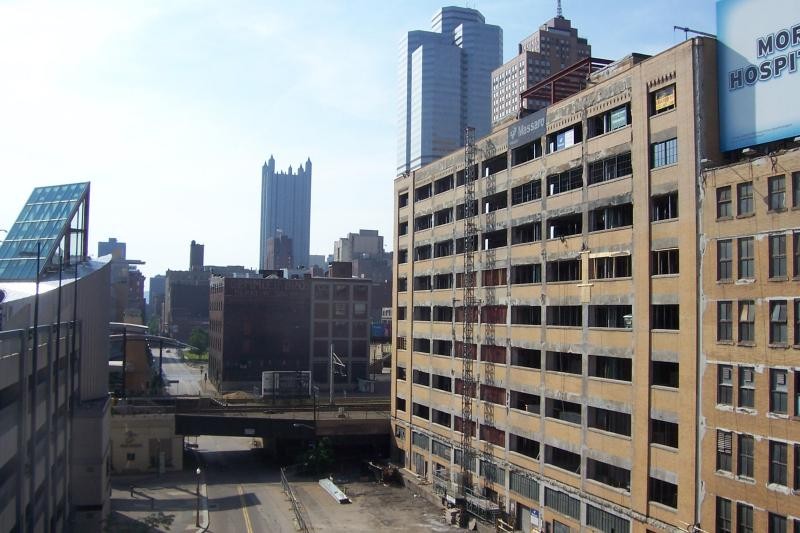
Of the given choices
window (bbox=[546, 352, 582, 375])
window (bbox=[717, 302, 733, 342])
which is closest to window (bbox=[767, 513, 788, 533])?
window (bbox=[717, 302, 733, 342])

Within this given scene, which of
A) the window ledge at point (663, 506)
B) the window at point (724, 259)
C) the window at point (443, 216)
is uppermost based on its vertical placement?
the window at point (443, 216)

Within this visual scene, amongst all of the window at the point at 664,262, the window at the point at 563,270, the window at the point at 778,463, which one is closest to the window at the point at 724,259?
the window at the point at 664,262

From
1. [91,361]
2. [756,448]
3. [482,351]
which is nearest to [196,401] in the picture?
[91,361]

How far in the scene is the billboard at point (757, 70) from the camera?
106 feet

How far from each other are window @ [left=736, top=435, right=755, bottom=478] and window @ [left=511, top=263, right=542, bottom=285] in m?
18.8

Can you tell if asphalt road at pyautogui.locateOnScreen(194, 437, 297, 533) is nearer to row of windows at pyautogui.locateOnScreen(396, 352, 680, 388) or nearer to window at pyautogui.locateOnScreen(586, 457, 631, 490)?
row of windows at pyautogui.locateOnScreen(396, 352, 680, 388)

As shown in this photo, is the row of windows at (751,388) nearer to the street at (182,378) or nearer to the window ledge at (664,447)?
the window ledge at (664,447)

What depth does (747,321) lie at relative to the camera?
32.0 m

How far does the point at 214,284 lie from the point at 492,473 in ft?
303

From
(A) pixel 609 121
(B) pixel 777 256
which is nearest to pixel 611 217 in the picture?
(A) pixel 609 121

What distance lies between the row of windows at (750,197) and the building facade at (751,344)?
43 millimetres

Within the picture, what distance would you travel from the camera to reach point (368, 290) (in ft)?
415

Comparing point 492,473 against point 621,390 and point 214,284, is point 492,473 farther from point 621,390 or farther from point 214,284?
point 214,284

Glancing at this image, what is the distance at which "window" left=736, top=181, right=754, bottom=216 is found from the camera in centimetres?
3219
